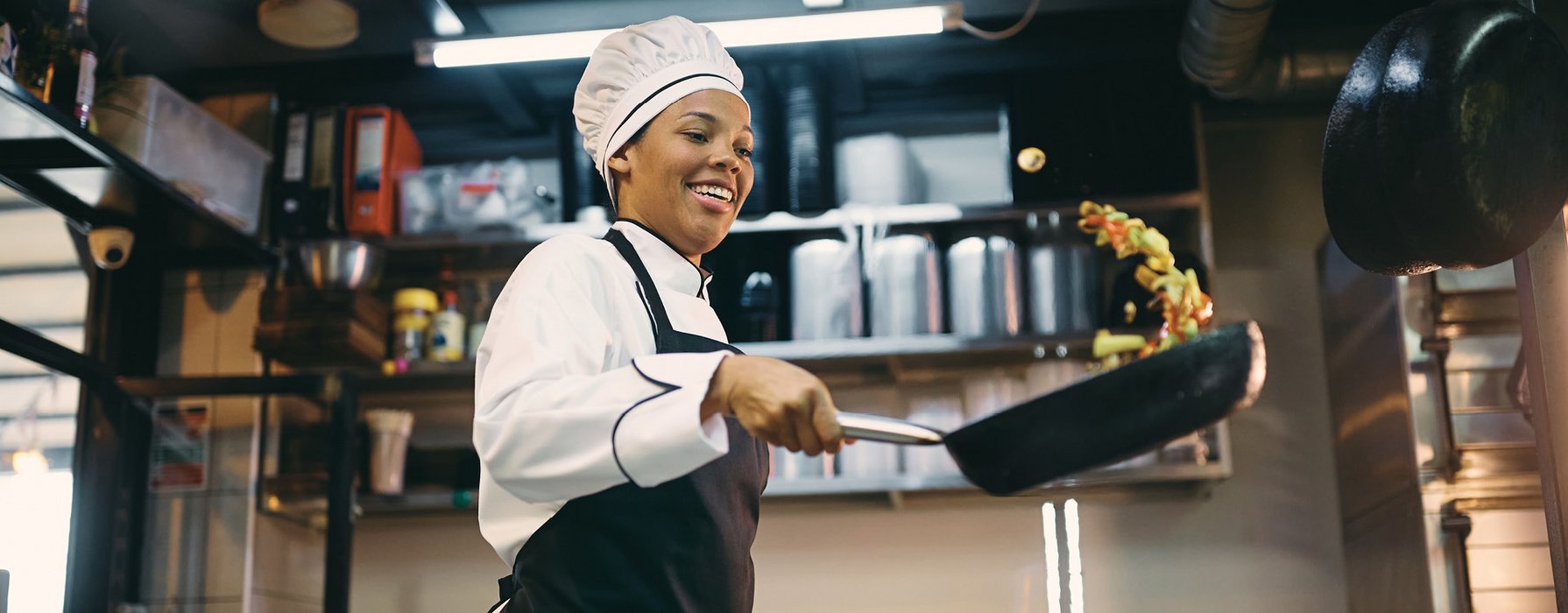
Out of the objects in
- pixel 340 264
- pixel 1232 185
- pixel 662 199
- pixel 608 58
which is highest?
pixel 1232 185

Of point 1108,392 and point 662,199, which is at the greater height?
point 662,199

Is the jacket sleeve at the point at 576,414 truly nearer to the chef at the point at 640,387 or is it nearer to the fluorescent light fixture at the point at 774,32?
the chef at the point at 640,387

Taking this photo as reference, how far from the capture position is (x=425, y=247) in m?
3.61

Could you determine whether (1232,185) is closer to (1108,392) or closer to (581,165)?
(581,165)

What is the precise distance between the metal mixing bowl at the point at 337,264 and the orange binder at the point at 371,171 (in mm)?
57

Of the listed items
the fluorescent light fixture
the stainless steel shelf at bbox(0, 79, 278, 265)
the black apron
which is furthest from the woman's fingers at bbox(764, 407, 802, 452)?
the stainless steel shelf at bbox(0, 79, 278, 265)

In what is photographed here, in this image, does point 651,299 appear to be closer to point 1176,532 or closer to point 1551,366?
point 1551,366

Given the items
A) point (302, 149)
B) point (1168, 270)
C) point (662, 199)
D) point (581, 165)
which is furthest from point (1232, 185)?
point (662, 199)

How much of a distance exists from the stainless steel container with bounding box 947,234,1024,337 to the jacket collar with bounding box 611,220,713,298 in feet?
6.54

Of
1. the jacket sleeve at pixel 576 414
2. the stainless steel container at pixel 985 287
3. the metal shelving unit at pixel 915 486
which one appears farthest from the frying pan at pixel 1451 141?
the stainless steel container at pixel 985 287

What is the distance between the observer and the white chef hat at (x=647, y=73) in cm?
142

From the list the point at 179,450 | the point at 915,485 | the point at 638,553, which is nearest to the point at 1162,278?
the point at 915,485

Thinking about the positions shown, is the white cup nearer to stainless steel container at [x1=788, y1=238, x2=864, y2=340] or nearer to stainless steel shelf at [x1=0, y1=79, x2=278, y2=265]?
stainless steel shelf at [x1=0, y1=79, x2=278, y2=265]

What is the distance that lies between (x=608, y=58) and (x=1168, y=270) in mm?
1577
